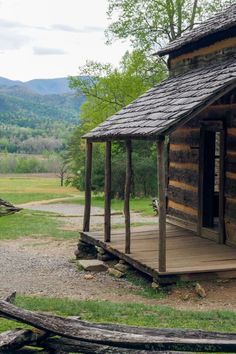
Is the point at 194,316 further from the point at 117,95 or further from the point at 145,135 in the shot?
the point at 117,95

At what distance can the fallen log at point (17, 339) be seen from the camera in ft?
16.6

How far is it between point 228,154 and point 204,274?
278cm

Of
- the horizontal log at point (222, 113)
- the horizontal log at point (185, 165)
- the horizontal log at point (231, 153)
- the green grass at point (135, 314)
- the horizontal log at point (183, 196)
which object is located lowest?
the green grass at point (135, 314)

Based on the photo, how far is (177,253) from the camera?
35.8ft

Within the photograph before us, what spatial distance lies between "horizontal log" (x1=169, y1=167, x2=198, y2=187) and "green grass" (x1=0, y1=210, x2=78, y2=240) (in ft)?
12.3

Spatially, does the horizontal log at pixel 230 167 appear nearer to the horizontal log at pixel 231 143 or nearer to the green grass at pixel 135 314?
the horizontal log at pixel 231 143

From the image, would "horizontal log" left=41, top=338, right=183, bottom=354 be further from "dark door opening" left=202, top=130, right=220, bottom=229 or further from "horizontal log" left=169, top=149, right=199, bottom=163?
"horizontal log" left=169, top=149, right=199, bottom=163

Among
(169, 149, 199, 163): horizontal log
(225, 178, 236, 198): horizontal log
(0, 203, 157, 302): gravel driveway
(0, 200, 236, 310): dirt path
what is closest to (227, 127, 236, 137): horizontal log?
(225, 178, 236, 198): horizontal log

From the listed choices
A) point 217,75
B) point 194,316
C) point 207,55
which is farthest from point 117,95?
point 194,316

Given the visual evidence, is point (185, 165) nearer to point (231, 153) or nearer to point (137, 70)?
point (231, 153)

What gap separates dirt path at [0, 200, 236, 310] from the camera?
9005mm

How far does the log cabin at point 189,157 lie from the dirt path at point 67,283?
16.7 inches

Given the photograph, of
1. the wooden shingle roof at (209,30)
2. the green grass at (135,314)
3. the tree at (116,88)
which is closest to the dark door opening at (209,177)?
the wooden shingle roof at (209,30)

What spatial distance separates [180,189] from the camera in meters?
13.8
